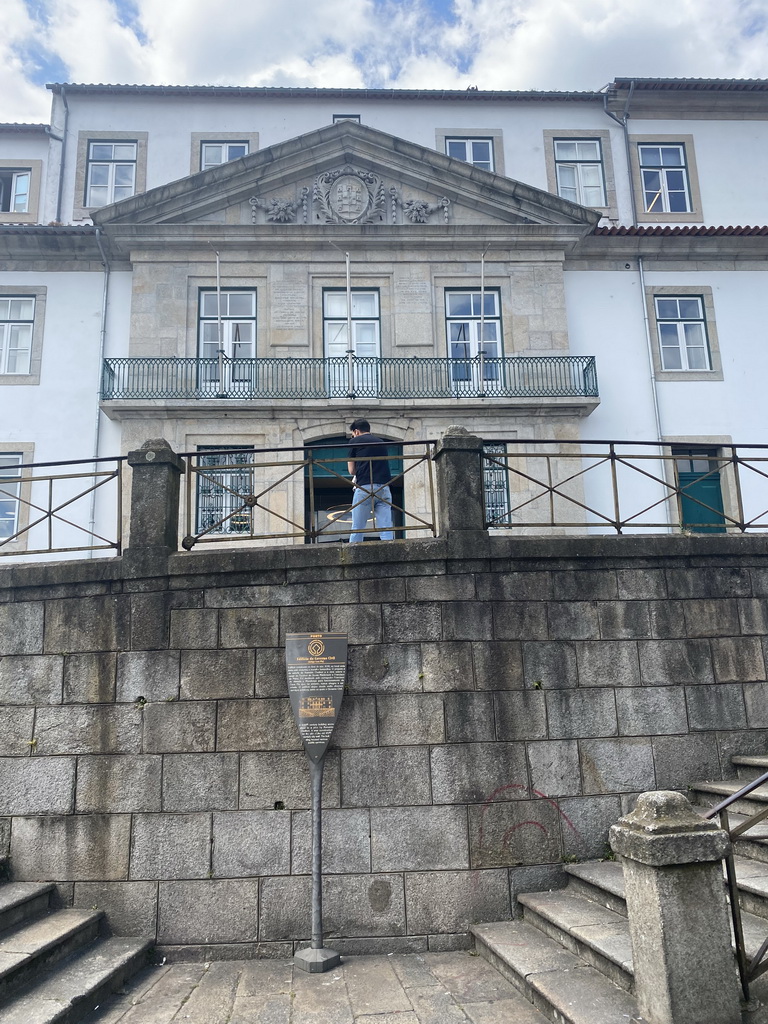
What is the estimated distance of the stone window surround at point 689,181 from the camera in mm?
17734

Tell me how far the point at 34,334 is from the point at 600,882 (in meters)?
14.4

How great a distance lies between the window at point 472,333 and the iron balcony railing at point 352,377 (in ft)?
0.10

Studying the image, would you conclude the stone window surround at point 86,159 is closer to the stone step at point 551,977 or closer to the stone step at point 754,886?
the stone step at point 551,977

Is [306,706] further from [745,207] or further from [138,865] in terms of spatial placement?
[745,207]

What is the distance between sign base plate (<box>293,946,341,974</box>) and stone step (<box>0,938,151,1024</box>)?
3.92ft

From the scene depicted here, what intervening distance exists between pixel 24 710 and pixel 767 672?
6.47 metres

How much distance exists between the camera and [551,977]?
195 inches

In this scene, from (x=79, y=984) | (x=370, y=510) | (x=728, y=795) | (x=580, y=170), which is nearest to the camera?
(x=79, y=984)

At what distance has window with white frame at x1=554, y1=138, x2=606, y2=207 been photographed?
58.9ft

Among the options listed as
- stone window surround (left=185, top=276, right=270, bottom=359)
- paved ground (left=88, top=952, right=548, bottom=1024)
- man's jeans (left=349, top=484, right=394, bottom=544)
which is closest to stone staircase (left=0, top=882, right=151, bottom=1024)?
paved ground (left=88, top=952, right=548, bottom=1024)

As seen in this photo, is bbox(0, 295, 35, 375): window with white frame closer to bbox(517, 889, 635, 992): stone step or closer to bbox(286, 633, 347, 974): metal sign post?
bbox(286, 633, 347, 974): metal sign post

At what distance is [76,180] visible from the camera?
17.5 metres

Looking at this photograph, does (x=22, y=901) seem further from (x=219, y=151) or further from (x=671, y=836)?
(x=219, y=151)

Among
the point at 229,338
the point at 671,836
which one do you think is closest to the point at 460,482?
the point at 671,836
